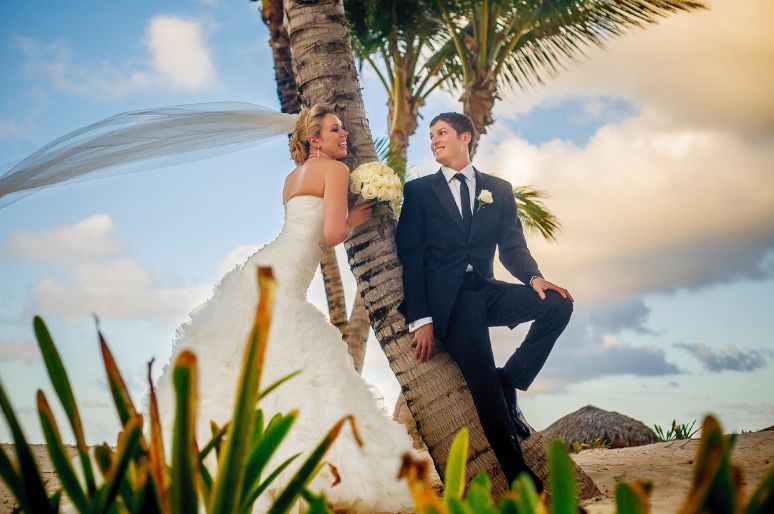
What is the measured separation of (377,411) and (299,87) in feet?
8.95

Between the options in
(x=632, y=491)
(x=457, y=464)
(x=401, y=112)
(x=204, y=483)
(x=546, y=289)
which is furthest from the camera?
(x=401, y=112)

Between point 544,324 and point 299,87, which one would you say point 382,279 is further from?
point 299,87

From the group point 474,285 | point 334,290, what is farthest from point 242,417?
point 334,290

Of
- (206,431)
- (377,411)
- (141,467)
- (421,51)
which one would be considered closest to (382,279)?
(377,411)

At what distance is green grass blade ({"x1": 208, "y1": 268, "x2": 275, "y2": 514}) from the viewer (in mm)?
1358

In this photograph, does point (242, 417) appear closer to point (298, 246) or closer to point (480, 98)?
point (298, 246)

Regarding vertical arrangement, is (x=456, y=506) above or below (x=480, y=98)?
below

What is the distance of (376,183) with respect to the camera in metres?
5.01

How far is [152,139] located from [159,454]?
491 centimetres

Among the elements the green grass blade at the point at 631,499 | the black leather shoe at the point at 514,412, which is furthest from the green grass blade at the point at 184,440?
the black leather shoe at the point at 514,412

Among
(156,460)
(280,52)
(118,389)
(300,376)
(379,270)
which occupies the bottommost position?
(156,460)

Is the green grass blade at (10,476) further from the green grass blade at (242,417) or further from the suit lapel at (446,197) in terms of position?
the suit lapel at (446,197)

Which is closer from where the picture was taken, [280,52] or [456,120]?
[456,120]

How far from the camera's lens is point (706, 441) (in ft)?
4.09
